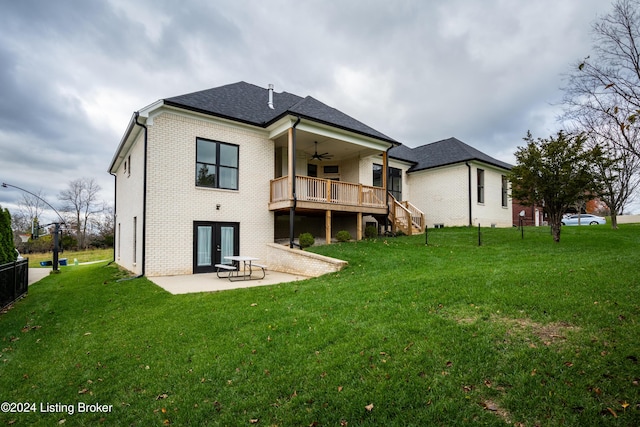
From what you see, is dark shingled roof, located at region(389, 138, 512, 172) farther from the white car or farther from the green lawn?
the green lawn

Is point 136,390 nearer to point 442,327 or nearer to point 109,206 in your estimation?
point 442,327

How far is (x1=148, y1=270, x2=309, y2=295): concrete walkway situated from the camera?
894cm

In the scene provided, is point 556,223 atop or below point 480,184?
below

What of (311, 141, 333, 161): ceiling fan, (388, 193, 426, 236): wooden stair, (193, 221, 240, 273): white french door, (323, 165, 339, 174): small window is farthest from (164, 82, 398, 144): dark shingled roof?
(193, 221, 240, 273): white french door

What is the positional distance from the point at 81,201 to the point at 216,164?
39.1m

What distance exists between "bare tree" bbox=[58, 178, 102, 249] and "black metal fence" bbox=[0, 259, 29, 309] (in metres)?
35.8

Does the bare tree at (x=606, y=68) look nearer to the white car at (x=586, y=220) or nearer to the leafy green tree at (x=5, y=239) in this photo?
the leafy green tree at (x=5, y=239)

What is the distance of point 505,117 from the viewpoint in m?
17.8

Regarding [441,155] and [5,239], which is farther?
[441,155]

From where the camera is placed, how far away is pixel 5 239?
33.7 ft

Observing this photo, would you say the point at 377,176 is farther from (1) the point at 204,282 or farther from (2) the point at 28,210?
(2) the point at 28,210

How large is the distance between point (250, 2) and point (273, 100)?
5353mm

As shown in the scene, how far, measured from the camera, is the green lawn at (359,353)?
285 centimetres

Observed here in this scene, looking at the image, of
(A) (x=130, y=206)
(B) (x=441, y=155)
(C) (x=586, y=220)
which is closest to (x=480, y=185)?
(B) (x=441, y=155)
